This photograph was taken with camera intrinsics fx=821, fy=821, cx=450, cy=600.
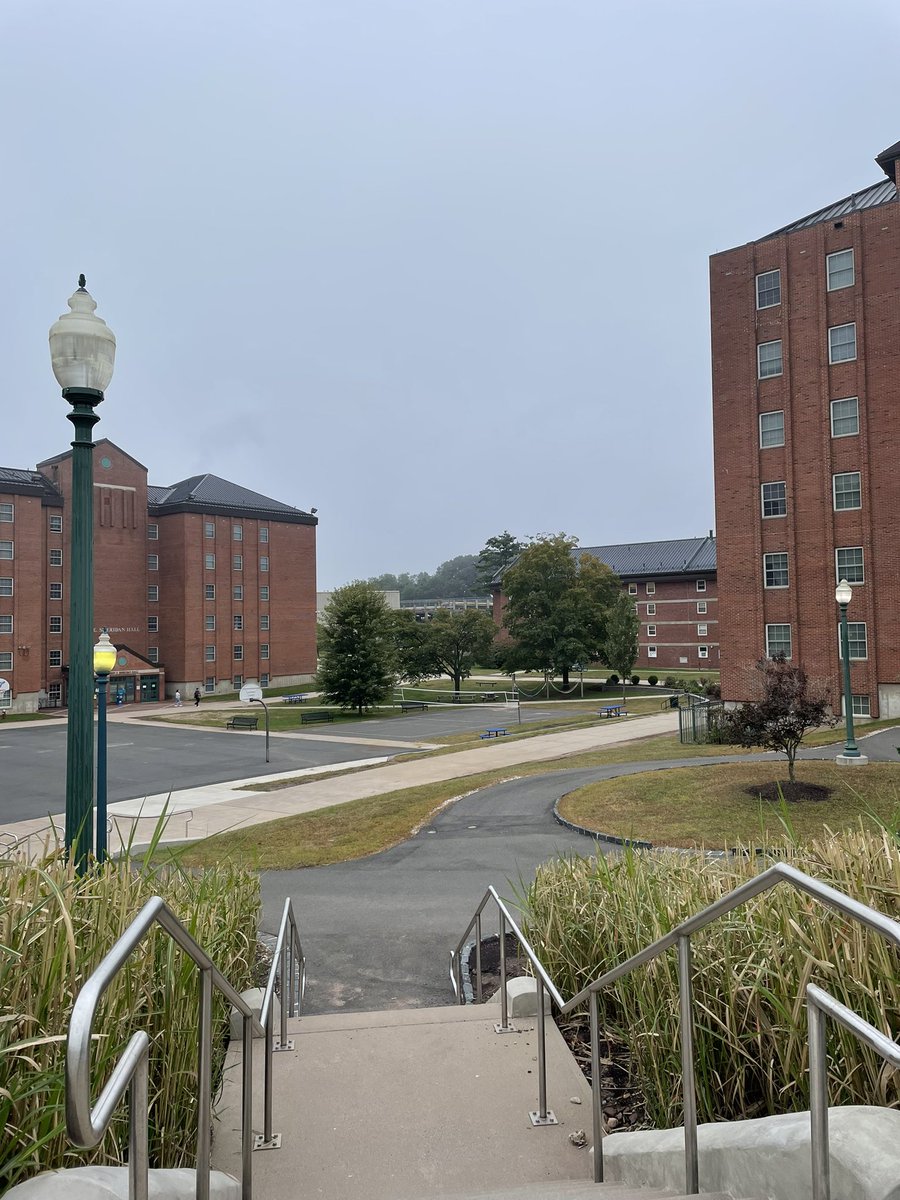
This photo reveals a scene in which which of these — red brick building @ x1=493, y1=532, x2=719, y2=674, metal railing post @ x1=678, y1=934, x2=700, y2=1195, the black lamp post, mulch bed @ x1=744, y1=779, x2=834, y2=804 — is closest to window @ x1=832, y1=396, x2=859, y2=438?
the black lamp post

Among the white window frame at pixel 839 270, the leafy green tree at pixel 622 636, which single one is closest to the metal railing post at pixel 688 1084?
the white window frame at pixel 839 270

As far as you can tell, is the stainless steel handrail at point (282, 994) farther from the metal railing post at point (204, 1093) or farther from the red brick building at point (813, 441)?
the red brick building at point (813, 441)

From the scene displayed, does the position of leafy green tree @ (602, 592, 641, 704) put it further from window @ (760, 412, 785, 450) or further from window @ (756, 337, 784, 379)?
window @ (756, 337, 784, 379)

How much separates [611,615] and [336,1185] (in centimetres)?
6230

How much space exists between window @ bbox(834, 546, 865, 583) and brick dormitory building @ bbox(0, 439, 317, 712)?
52070 millimetres

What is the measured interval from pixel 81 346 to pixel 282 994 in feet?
17.8

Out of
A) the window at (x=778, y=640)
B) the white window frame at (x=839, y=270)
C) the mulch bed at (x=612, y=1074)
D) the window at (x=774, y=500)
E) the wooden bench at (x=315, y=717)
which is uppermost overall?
the white window frame at (x=839, y=270)

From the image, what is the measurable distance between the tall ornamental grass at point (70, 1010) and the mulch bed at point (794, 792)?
15.3m

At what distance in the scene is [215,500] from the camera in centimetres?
7394

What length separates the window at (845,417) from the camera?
34.9m

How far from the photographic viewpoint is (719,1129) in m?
2.88

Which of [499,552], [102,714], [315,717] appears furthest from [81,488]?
[499,552]

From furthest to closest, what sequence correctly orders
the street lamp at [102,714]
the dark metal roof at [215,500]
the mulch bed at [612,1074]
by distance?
1. the dark metal roof at [215,500]
2. the street lamp at [102,714]
3. the mulch bed at [612,1074]

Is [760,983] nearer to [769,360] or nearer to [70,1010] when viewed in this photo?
[70,1010]
